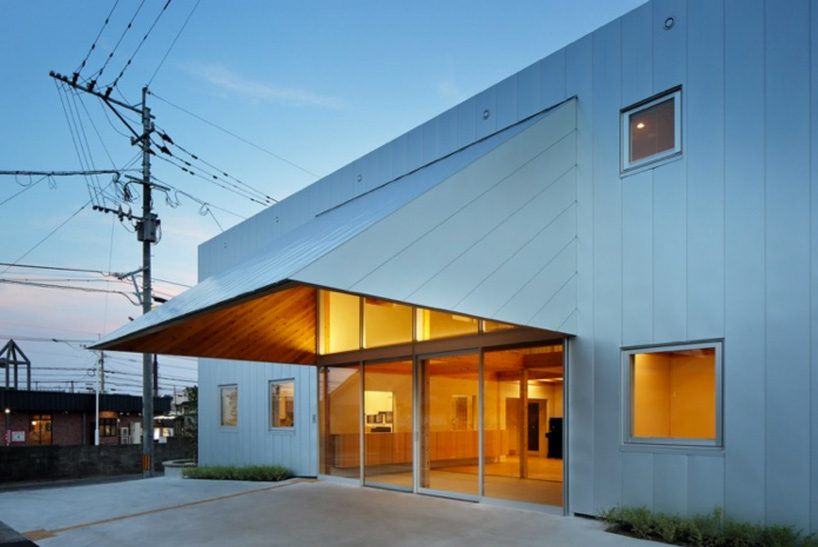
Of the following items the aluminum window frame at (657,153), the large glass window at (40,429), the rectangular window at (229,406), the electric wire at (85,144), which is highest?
the electric wire at (85,144)

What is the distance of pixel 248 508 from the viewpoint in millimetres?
9875

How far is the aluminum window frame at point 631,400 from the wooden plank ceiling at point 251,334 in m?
4.82

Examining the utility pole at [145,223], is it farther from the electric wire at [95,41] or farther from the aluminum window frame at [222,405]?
the aluminum window frame at [222,405]

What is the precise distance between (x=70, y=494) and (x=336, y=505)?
593 centimetres

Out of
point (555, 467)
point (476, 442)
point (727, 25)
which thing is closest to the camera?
point (727, 25)

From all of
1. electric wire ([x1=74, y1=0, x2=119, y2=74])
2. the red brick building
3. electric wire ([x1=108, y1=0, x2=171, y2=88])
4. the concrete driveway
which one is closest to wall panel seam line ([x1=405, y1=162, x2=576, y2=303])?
the concrete driveway

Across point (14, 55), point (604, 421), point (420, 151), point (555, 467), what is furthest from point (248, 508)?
point (14, 55)

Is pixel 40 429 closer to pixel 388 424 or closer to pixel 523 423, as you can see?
pixel 388 424

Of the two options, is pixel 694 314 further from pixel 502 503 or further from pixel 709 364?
pixel 502 503

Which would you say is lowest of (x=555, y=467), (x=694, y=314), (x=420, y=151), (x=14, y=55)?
(x=555, y=467)

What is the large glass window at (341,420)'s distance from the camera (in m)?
12.5

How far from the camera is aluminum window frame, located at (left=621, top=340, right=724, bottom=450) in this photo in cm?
707

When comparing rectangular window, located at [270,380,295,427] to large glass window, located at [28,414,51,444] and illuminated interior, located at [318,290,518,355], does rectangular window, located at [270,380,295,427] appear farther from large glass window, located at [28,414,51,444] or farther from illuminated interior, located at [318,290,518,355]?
large glass window, located at [28,414,51,444]

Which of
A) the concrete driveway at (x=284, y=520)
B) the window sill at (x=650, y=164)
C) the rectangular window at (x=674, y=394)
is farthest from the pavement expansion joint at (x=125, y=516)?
the window sill at (x=650, y=164)
